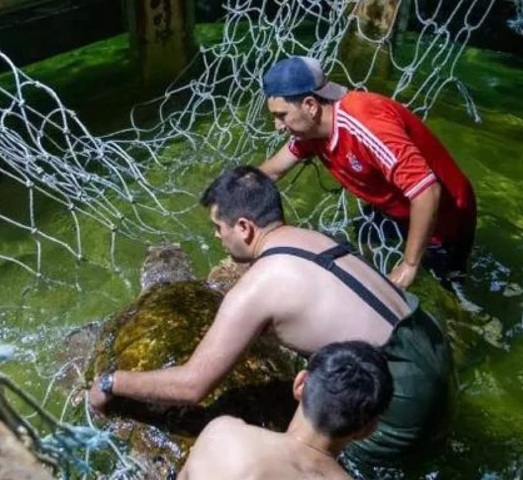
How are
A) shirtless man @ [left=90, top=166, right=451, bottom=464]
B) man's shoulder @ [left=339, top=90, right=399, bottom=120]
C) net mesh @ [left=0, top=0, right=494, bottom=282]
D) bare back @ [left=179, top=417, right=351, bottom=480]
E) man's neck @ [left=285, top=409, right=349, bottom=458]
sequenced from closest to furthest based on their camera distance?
1. bare back @ [left=179, top=417, right=351, bottom=480]
2. man's neck @ [left=285, top=409, right=349, bottom=458]
3. shirtless man @ [left=90, top=166, right=451, bottom=464]
4. man's shoulder @ [left=339, top=90, right=399, bottom=120]
5. net mesh @ [left=0, top=0, right=494, bottom=282]

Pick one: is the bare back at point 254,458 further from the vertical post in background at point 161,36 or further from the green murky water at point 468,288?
the vertical post in background at point 161,36

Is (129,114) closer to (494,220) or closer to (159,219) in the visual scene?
(159,219)

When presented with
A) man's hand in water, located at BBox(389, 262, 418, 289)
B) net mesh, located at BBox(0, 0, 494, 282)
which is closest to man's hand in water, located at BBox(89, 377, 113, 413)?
man's hand in water, located at BBox(389, 262, 418, 289)

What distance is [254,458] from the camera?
285 cm

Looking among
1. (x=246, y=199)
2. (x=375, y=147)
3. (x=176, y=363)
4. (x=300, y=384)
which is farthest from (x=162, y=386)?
(x=375, y=147)

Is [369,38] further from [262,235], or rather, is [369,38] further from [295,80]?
[262,235]

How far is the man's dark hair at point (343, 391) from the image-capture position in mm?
2916

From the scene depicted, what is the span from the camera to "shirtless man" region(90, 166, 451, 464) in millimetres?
3535

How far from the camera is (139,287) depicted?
20.5 feet

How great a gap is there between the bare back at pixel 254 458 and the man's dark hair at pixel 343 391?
0.10m

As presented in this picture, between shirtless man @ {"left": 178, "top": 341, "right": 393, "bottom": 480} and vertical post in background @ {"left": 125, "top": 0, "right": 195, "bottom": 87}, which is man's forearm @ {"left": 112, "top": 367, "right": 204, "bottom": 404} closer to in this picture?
shirtless man @ {"left": 178, "top": 341, "right": 393, "bottom": 480}

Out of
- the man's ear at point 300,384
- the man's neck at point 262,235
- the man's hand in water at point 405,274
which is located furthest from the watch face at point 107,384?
the man's hand in water at point 405,274

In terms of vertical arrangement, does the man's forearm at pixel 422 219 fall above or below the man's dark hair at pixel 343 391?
below

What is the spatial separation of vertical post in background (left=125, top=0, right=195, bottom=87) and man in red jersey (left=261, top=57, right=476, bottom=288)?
418cm
